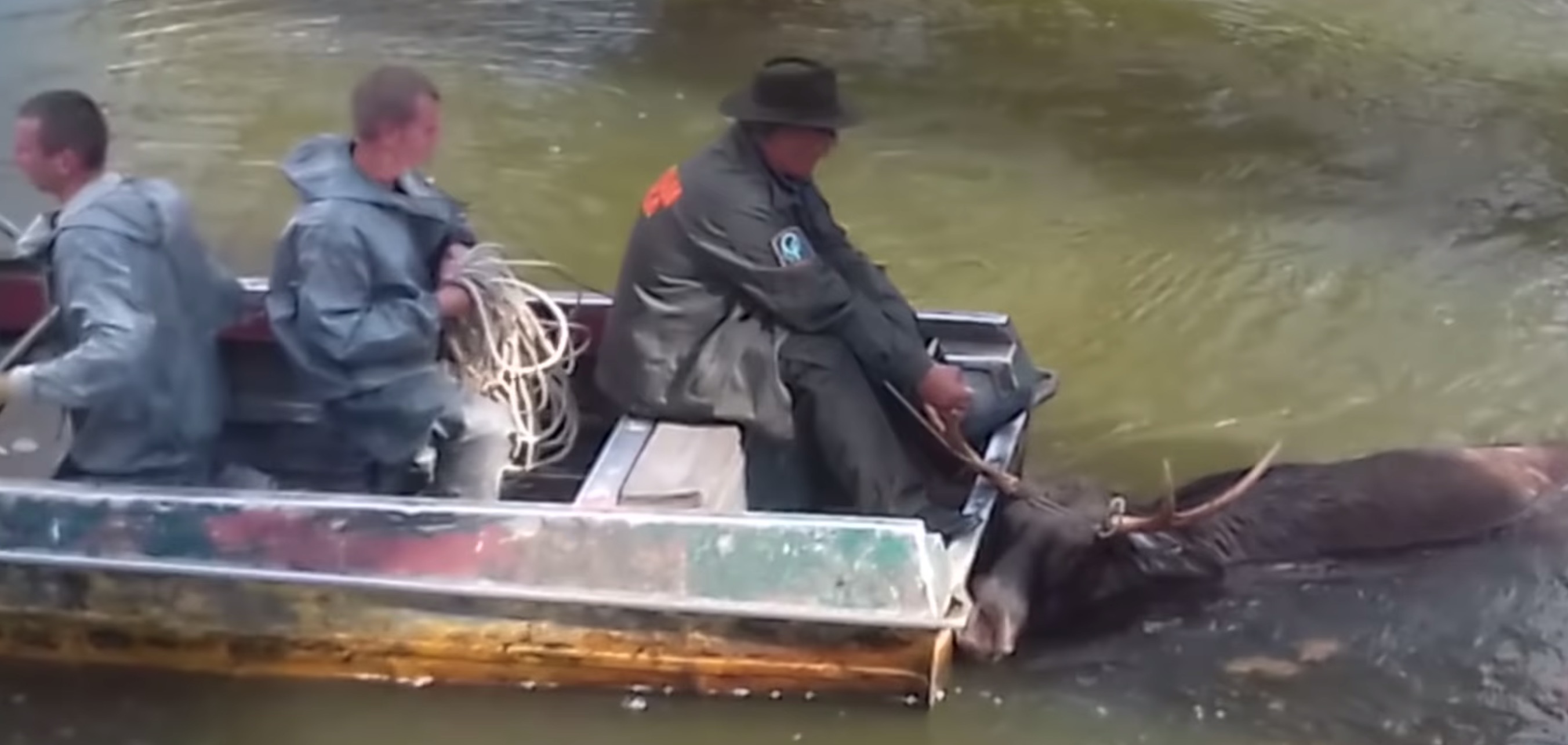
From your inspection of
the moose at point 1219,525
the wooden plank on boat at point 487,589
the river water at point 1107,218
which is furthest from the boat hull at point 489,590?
the moose at point 1219,525

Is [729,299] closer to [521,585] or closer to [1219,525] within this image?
[521,585]

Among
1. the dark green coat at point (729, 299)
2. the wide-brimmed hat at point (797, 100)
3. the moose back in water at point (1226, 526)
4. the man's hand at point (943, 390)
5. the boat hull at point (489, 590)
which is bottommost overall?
the moose back in water at point (1226, 526)

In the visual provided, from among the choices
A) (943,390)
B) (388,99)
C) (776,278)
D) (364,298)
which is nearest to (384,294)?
(364,298)

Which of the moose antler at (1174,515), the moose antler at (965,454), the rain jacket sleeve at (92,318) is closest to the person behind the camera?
the rain jacket sleeve at (92,318)

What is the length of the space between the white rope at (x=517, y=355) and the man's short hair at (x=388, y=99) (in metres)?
0.58

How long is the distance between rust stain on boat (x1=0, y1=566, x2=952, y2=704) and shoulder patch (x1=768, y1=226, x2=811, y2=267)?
3.20 ft

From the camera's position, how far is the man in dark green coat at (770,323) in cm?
577

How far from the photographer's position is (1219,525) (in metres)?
6.37

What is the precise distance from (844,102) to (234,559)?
2.03 metres

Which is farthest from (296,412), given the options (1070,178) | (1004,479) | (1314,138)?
(1314,138)

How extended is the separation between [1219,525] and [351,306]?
2.60 m

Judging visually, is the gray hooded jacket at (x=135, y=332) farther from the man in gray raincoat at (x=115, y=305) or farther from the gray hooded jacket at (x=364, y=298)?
the gray hooded jacket at (x=364, y=298)

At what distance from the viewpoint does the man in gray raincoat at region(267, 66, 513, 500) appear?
5.49 meters

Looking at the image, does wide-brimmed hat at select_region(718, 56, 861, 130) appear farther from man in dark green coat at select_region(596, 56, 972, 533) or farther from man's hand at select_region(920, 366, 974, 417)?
man's hand at select_region(920, 366, 974, 417)
